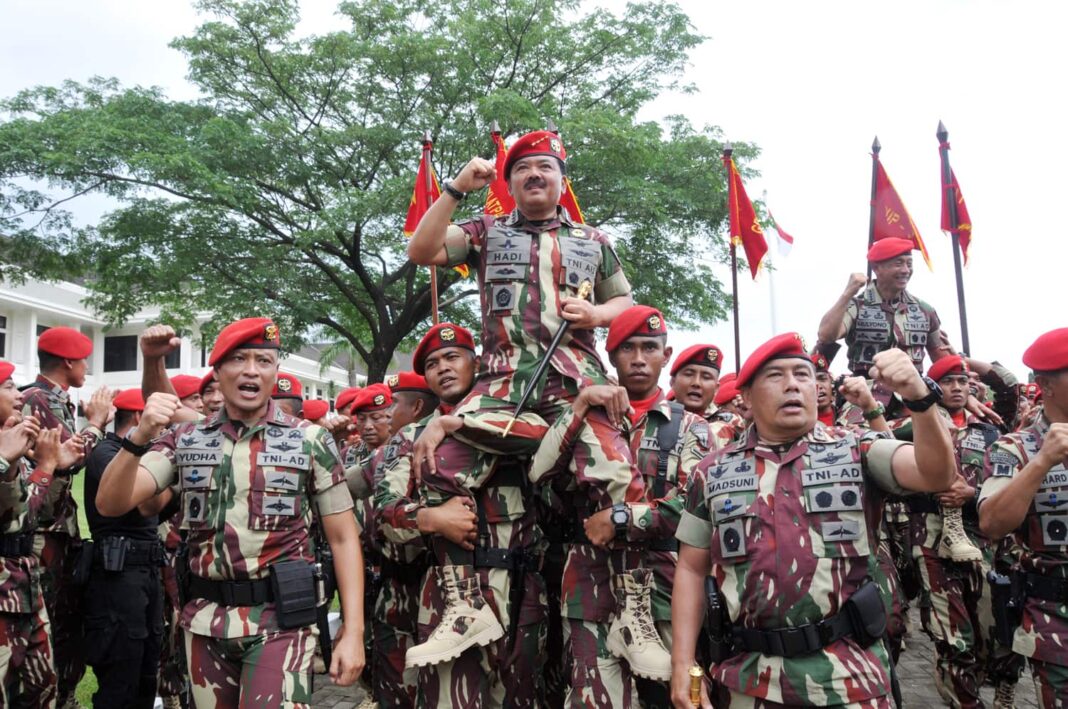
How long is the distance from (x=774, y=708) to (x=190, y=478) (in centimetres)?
280

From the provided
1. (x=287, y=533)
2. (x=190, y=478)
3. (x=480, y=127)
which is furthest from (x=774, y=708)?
(x=480, y=127)

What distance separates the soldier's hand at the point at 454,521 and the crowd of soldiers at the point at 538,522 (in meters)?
0.01

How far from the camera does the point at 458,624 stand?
13.7ft

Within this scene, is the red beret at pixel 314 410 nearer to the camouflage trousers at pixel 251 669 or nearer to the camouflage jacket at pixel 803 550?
the camouflage trousers at pixel 251 669

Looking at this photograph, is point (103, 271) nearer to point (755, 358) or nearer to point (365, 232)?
point (365, 232)

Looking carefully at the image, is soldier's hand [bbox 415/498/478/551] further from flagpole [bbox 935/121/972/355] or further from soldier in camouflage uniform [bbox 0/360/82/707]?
flagpole [bbox 935/121/972/355]

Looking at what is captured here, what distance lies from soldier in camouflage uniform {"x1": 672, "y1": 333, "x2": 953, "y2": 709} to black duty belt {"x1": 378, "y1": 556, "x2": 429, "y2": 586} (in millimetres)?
2305

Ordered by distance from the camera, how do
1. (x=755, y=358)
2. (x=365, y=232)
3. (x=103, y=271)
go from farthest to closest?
(x=365, y=232) → (x=103, y=271) → (x=755, y=358)

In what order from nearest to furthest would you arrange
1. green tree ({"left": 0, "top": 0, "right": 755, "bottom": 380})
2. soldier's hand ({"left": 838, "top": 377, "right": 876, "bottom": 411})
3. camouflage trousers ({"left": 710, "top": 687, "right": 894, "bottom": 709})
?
1. camouflage trousers ({"left": 710, "top": 687, "right": 894, "bottom": 709})
2. soldier's hand ({"left": 838, "top": 377, "right": 876, "bottom": 411})
3. green tree ({"left": 0, "top": 0, "right": 755, "bottom": 380})

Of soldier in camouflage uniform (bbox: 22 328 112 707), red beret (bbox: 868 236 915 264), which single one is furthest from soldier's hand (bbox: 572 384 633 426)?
red beret (bbox: 868 236 915 264)

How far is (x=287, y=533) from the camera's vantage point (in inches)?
160

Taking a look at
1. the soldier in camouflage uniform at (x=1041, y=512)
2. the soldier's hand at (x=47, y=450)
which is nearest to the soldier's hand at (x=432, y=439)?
the soldier's hand at (x=47, y=450)

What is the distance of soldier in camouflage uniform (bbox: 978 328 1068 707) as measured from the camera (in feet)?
12.2

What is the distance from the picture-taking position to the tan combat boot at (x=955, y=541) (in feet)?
20.5
